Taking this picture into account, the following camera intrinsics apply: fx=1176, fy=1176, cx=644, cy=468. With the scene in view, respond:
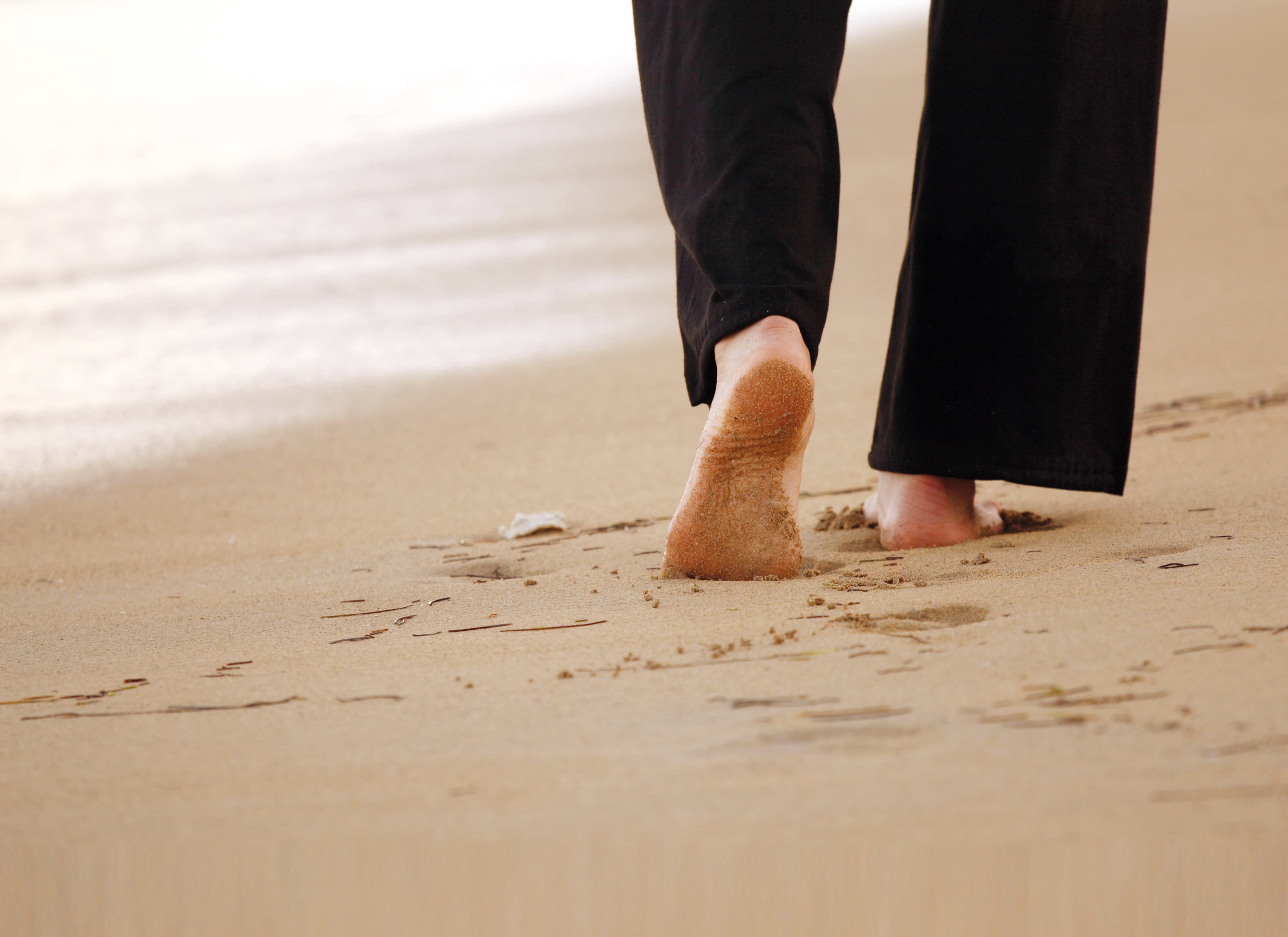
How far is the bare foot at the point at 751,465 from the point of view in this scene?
1.25 m

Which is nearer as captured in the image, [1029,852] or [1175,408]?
[1029,852]

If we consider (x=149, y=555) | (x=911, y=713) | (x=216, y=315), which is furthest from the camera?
(x=216, y=315)

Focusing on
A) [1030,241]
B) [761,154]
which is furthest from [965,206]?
[761,154]

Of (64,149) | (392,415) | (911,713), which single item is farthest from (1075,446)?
(64,149)

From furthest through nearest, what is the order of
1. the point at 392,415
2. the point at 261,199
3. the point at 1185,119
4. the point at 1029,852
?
the point at 261,199 → the point at 1185,119 → the point at 392,415 → the point at 1029,852

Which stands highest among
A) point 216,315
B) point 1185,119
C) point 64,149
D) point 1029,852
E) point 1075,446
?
point 64,149

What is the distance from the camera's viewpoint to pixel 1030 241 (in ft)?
4.76

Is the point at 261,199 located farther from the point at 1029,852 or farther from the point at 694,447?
the point at 1029,852

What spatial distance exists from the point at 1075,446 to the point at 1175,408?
820 mm

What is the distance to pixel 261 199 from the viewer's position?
548 cm

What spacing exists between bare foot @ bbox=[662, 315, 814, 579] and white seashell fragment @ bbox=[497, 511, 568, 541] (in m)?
0.50

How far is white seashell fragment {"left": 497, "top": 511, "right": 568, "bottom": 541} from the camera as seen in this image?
1.76 m

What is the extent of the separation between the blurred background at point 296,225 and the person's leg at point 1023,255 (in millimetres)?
1598

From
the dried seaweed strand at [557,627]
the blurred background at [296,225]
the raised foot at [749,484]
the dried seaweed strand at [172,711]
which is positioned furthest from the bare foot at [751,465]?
the blurred background at [296,225]
